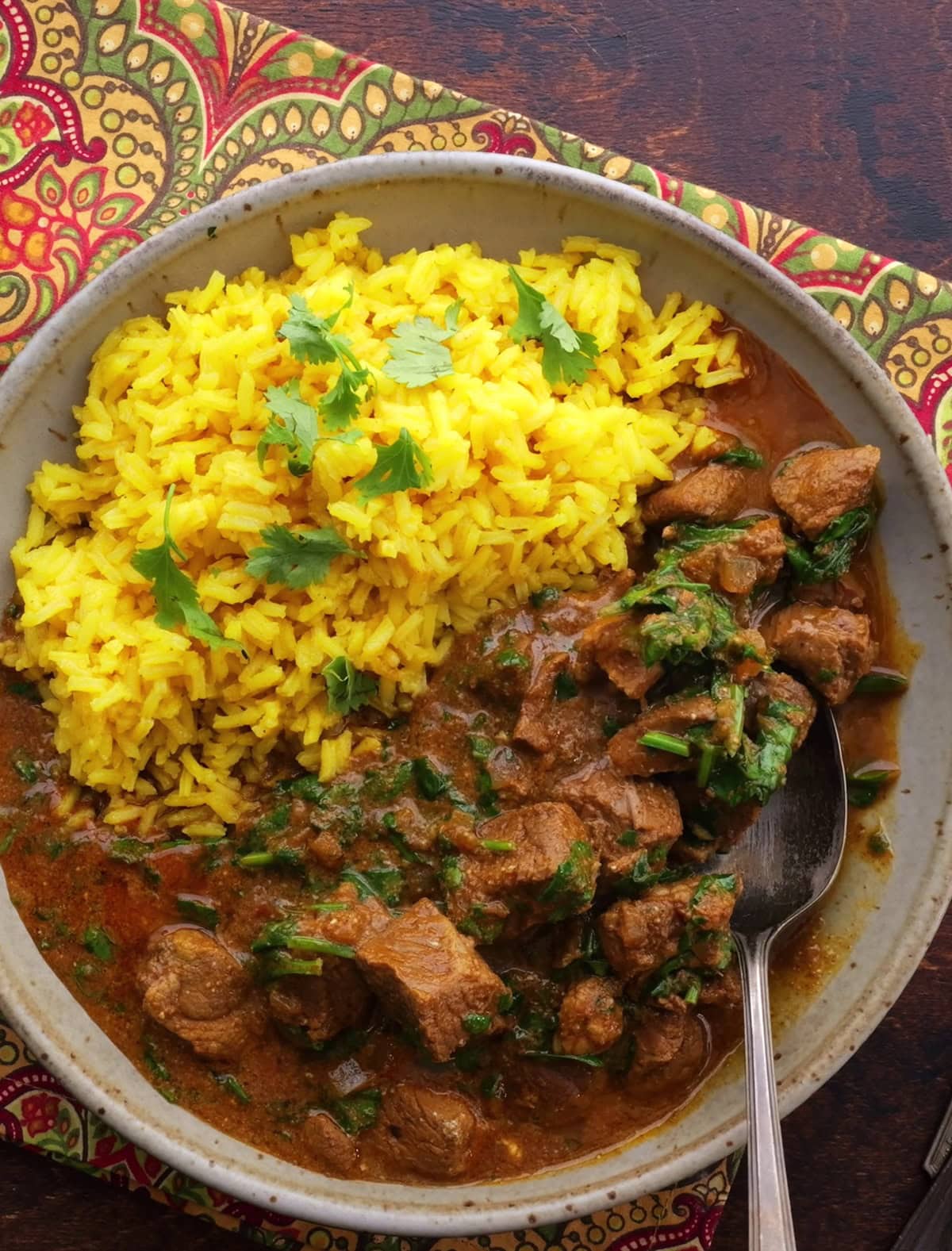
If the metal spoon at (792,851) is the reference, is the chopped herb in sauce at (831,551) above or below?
above

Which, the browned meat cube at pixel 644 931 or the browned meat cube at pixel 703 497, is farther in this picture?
the browned meat cube at pixel 703 497

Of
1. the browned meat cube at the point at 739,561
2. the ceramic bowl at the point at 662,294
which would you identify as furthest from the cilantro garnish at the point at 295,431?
the browned meat cube at the point at 739,561

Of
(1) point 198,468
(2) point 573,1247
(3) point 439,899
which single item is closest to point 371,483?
(1) point 198,468

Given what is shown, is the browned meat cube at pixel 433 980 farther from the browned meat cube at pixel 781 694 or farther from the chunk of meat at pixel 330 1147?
the browned meat cube at pixel 781 694

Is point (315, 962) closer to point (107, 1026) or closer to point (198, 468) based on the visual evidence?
point (107, 1026)

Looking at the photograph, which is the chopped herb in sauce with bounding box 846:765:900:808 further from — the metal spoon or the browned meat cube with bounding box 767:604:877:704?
the browned meat cube with bounding box 767:604:877:704

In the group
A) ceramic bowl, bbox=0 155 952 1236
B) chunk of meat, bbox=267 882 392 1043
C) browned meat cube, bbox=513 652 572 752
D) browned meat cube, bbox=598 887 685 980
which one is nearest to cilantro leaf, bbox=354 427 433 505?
browned meat cube, bbox=513 652 572 752
